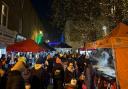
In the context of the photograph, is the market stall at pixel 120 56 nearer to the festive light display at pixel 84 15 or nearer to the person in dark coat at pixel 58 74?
the person in dark coat at pixel 58 74

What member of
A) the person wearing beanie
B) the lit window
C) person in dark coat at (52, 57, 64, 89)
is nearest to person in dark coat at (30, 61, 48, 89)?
the person wearing beanie

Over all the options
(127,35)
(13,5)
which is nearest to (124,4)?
(127,35)

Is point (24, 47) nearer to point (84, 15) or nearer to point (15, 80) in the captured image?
point (15, 80)

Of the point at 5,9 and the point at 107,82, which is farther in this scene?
the point at 5,9

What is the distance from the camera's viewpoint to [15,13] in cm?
2773

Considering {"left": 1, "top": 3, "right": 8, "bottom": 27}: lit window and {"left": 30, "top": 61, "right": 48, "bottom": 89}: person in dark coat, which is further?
{"left": 1, "top": 3, "right": 8, "bottom": 27}: lit window

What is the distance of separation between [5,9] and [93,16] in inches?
415

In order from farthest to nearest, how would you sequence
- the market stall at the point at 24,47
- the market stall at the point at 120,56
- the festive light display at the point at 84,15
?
the festive light display at the point at 84,15 < the market stall at the point at 24,47 < the market stall at the point at 120,56

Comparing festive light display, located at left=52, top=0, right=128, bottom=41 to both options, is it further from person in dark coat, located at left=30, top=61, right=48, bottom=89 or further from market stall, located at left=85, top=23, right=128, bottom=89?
market stall, located at left=85, top=23, right=128, bottom=89

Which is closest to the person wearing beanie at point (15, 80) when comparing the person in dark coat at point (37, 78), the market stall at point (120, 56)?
the person in dark coat at point (37, 78)

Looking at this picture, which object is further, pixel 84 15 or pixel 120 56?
pixel 84 15

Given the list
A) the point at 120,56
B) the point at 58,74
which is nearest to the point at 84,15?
the point at 58,74

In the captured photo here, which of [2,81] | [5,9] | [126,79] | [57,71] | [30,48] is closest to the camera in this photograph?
[126,79]

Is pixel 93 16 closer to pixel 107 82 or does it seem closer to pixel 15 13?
pixel 15 13
